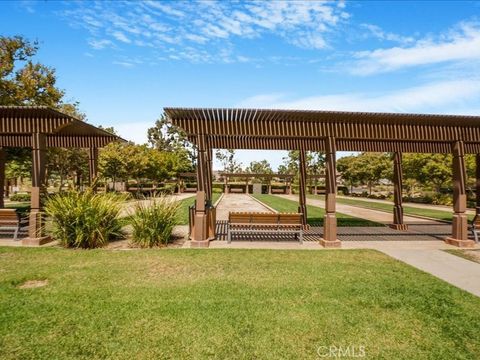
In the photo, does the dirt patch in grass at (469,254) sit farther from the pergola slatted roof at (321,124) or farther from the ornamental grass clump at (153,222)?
the ornamental grass clump at (153,222)

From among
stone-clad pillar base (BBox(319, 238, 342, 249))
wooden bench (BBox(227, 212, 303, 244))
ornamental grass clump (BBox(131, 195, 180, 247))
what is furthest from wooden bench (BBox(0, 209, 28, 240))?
stone-clad pillar base (BBox(319, 238, 342, 249))

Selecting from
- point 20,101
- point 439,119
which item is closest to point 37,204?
point 20,101

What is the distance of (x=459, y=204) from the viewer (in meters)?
9.49

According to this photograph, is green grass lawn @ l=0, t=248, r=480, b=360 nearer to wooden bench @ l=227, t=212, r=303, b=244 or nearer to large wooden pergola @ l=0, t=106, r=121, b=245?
large wooden pergola @ l=0, t=106, r=121, b=245

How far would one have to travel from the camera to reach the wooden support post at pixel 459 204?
30.5 feet

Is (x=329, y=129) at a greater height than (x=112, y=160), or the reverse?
(x=112, y=160)

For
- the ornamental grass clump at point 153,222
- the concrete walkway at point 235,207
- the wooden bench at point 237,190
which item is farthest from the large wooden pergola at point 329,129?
the wooden bench at point 237,190

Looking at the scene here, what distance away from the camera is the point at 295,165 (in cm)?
6519

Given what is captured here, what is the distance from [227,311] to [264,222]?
5296mm

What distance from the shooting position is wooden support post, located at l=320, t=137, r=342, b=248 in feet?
29.3

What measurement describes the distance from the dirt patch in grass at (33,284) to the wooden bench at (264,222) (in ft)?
16.6

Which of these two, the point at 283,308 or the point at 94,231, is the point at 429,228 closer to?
the point at 283,308

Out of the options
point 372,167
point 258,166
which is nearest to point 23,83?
point 372,167

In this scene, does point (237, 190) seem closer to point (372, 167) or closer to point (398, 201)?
point (372, 167)
